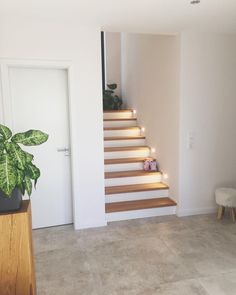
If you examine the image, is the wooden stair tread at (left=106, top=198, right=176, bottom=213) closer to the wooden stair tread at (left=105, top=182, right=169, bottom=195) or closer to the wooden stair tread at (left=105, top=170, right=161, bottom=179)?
the wooden stair tread at (left=105, top=182, right=169, bottom=195)

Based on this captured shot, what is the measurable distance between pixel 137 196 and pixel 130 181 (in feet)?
0.95

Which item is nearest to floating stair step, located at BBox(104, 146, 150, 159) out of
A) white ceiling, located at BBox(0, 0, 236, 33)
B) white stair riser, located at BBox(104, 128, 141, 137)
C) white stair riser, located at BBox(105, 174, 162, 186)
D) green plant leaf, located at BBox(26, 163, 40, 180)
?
white stair riser, located at BBox(104, 128, 141, 137)

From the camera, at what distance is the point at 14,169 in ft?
5.23

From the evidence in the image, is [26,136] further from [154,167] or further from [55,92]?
[154,167]

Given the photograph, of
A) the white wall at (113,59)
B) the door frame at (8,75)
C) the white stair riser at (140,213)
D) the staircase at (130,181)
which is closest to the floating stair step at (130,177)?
the staircase at (130,181)

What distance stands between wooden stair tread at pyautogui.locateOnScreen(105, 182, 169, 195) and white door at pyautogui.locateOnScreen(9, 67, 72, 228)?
0.65 meters

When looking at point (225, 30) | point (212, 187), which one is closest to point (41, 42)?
point (225, 30)

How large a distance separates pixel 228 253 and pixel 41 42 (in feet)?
10.1

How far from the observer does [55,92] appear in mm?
3459

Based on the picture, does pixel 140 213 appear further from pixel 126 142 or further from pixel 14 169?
pixel 14 169

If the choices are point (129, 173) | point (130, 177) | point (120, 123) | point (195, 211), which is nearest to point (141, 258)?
point (195, 211)

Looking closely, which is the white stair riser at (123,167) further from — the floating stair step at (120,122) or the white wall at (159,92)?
the floating stair step at (120,122)

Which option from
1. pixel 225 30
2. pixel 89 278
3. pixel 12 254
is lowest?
pixel 89 278

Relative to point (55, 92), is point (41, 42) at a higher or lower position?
higher
